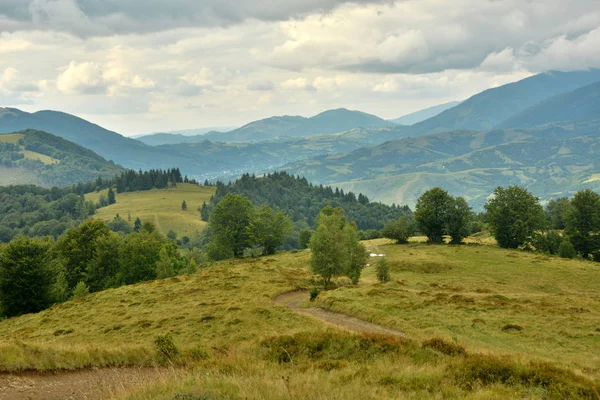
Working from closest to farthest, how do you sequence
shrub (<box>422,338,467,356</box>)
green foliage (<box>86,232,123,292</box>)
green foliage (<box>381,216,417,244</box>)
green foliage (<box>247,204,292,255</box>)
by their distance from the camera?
shrub (<box>422,338,467,356</box>) → green foliage (<box>86,232,123,292</box>) → green foliage (<box>247,204,292,255</box>) → green foliage (<box>381,216,417,244</box>)

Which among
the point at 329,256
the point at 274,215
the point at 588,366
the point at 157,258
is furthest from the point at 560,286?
the point at 157,258

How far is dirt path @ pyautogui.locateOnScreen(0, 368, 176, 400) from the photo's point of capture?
15.6m

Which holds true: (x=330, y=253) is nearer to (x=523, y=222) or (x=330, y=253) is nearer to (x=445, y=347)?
(x=445, y=347)

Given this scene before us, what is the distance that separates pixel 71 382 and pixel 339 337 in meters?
12.2

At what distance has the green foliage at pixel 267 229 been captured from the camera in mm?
99688

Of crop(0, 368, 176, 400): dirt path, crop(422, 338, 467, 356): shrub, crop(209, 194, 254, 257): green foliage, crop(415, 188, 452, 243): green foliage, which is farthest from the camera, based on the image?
crop(415, 188, 452, 243): green foliage

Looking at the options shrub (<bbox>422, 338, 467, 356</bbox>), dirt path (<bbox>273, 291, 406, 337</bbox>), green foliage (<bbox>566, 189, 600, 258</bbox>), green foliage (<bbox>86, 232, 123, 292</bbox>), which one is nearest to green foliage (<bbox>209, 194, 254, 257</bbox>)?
green foliage (<bbox>86, 232, 123, 292</bbox>)

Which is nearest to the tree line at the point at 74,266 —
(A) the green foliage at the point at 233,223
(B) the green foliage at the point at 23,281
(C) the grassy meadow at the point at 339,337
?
(B) the green foliage at the point at 23,281

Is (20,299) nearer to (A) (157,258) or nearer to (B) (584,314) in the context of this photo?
(A) (157,258)

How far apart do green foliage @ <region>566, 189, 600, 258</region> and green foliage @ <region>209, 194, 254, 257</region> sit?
244ft

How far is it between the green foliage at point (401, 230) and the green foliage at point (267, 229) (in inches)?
1014

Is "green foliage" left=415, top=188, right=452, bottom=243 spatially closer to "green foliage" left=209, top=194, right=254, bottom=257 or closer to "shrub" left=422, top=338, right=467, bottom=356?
"green foliage" left=209, top=194, right=254, bottom=257

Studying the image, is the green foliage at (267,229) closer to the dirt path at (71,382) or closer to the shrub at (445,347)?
the dirt path at (71,382)

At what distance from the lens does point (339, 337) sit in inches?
832
